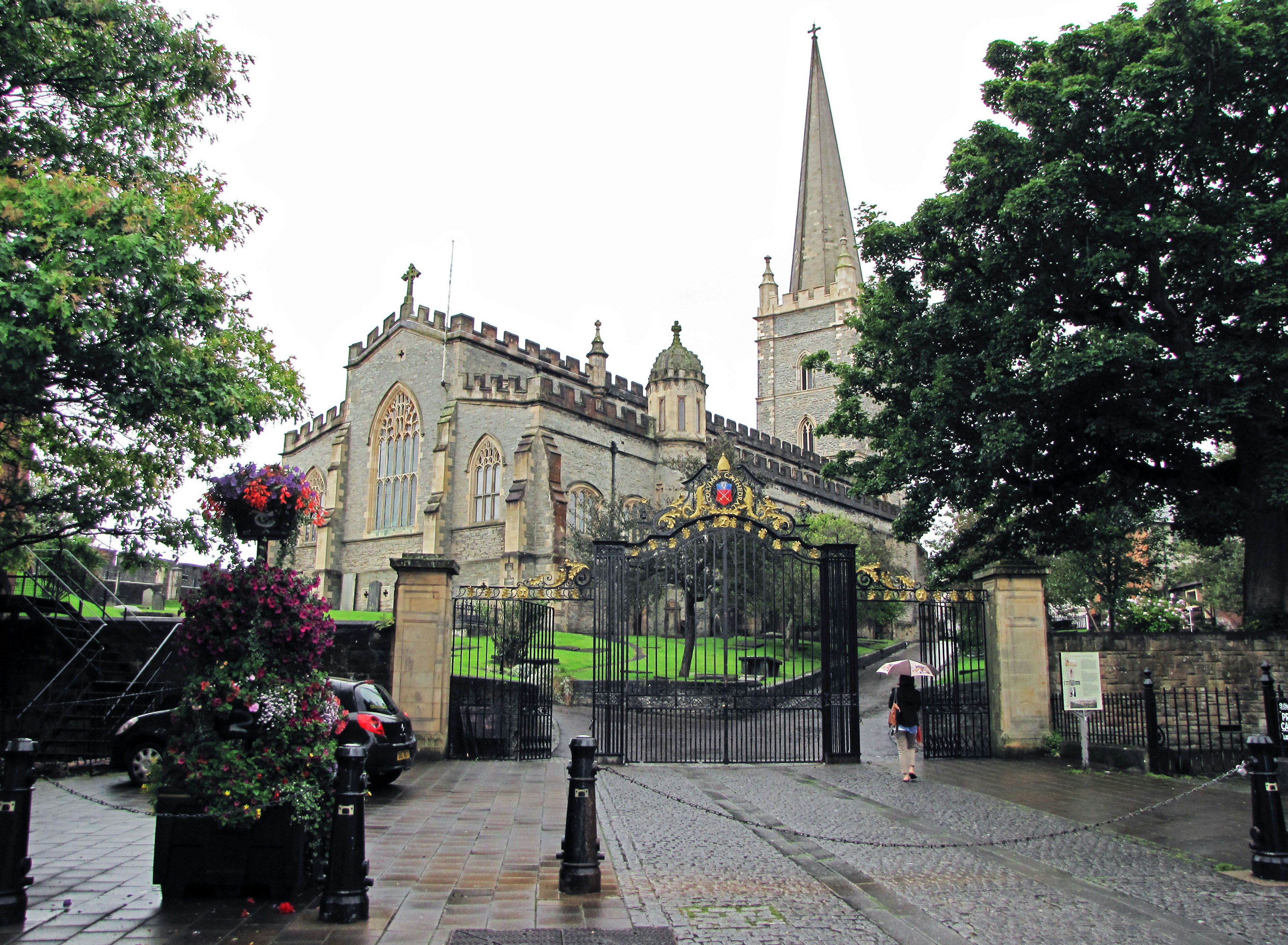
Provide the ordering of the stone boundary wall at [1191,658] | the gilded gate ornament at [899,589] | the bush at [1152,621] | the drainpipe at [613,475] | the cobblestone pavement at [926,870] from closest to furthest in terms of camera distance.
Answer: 1. the cobblestone pavement at [926,870]
2. the gilded gate ornament at [899,589]
3. the stone boundary wall at [1191,658]
4. the bush at [1152,621]
5. the drainpipe at [613,475]

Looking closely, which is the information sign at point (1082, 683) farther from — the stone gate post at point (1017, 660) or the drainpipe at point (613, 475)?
the drainpipe at point (613, 475)

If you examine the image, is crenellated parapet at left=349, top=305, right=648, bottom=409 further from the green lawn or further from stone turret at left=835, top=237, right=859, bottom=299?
stone turret at left=835, top=237, right=859, bottom=299

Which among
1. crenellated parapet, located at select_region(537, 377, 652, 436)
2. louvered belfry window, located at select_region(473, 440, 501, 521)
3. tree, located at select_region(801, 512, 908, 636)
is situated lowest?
tree, located at select_region(801, 512, 908, 636)

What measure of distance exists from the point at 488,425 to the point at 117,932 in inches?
1398

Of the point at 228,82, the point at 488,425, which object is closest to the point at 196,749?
the point at 228,82

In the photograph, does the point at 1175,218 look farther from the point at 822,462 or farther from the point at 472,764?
the point at 822,462

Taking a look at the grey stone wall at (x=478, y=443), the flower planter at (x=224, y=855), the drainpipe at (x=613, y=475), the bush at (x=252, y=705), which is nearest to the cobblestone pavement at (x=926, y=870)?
the flower planter at (x=224, y=855)

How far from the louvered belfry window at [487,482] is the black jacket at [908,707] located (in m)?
28.0

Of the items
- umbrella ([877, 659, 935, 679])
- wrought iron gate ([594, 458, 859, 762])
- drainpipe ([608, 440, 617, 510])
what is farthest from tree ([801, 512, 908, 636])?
wrought iron gate ([594, 458, 859, 762])

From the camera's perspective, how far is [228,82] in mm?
13938

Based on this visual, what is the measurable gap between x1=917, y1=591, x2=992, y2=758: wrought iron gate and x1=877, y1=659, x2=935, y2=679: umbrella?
392 mm

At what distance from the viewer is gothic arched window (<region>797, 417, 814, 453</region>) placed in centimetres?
6631

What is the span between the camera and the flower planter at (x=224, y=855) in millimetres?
5777

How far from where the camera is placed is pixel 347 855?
5.42 m
